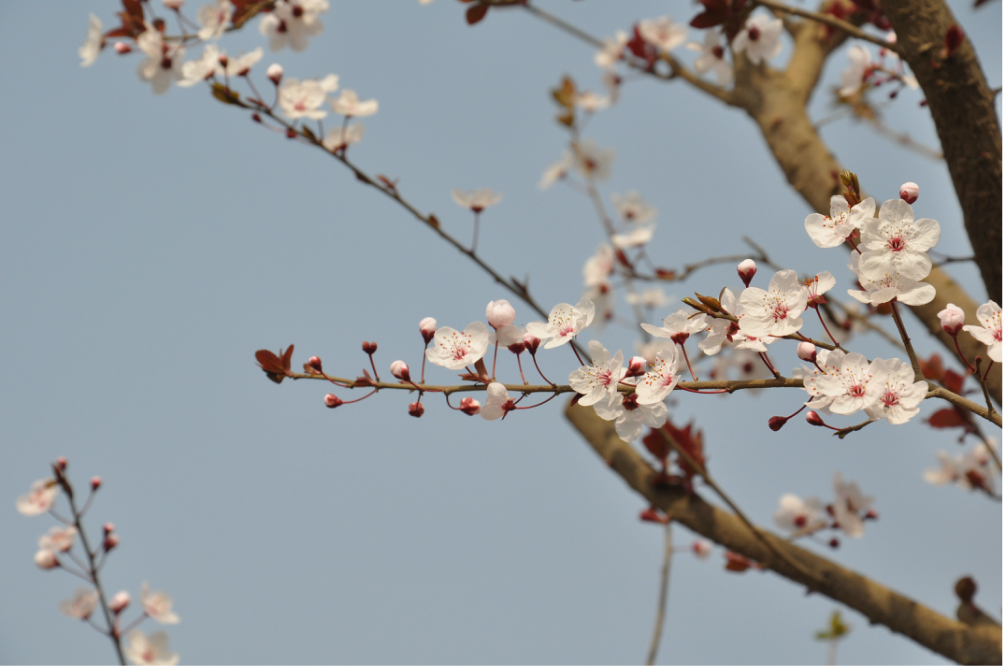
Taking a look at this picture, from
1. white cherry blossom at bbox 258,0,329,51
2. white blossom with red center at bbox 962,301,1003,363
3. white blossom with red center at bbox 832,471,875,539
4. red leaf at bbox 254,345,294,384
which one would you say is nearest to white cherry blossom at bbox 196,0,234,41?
white cherry blossom at bbox 258,0,329,51

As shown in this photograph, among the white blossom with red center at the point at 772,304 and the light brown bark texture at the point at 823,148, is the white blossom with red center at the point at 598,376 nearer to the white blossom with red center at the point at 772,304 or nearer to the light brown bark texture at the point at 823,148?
the white blossom with red center at the point at 772,304

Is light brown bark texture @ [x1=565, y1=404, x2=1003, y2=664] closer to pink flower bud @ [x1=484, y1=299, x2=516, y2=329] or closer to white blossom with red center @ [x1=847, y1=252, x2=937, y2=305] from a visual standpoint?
pink flower bud @ [x1=484, y1=299, x2=516, y2=329]

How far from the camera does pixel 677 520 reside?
6.01ft

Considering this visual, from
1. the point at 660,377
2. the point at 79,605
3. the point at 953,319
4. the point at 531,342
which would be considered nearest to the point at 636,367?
the point at 660,377

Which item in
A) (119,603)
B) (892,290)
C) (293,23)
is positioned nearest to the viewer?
(892,290)

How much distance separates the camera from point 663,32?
8.36 ft

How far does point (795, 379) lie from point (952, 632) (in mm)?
1190

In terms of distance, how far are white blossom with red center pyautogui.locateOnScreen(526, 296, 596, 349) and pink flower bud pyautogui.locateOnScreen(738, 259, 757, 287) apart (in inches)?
8.3

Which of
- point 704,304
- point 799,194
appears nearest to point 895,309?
point 704,304

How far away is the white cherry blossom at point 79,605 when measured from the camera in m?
1.59

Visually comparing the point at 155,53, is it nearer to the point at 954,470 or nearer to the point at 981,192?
the point at 981,192

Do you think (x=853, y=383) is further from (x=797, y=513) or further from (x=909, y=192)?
(x=797, y=513)

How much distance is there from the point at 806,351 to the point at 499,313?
1.35 feet

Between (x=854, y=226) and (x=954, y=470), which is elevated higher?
(x=954, y=470)
